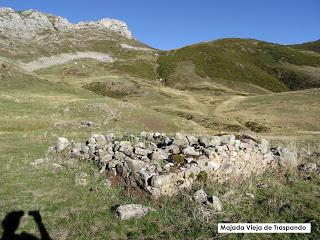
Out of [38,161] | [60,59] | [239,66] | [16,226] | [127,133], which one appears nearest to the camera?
[16,226]

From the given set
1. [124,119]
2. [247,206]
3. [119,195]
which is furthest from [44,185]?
[124,119]

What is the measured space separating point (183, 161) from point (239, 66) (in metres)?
158

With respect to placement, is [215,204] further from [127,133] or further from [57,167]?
[127,133]

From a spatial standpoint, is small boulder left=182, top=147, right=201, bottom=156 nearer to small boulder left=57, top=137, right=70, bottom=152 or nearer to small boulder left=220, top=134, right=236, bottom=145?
small boulder left=220, top=134, right=236, bottom=145

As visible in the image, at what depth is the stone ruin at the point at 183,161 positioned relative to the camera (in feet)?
58.3

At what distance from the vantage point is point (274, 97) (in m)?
97.2

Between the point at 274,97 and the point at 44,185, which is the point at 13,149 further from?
the point at 274,97

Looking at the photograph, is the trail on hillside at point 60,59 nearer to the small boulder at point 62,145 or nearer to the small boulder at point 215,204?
the small boulder at point 62,145

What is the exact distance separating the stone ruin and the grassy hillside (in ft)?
383

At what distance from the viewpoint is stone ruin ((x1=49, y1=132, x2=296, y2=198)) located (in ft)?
58.3

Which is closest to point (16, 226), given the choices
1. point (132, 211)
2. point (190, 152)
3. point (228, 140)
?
point (132, 211)

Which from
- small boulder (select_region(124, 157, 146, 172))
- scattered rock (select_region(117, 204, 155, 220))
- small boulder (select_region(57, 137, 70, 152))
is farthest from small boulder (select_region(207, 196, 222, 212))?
small boulder (select_region(57, 137, 70, 152))

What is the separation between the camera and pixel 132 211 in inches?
596

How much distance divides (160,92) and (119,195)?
311 ft
